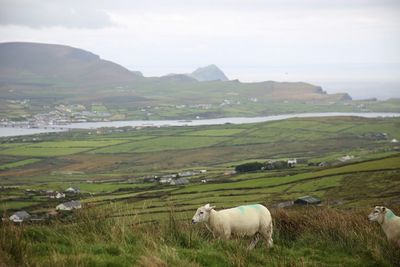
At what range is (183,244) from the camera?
374 inches

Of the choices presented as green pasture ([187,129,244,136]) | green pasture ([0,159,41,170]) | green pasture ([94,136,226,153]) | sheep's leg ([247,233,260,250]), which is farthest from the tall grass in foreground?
green pasture ([187,129,244,136])

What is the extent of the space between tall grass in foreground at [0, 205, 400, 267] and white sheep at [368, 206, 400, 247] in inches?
8.5

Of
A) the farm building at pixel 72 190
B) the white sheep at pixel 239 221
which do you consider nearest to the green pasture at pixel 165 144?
the farm building at pixel 72 190

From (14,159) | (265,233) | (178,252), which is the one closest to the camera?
(178,252)

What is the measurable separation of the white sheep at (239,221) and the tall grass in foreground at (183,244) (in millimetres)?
311

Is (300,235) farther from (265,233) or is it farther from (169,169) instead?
(169,169)

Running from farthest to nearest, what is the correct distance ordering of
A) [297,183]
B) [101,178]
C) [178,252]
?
[101,178], [297,183], [178,252]

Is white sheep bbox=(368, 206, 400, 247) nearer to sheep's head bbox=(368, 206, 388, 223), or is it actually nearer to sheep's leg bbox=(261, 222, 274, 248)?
sheep's head bbox=(368, 206, 388, 223)

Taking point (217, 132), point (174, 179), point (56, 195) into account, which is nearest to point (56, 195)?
point (56, 195)

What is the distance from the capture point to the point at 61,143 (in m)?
117

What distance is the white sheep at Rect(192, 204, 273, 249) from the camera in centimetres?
1109

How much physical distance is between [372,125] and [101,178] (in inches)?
3435

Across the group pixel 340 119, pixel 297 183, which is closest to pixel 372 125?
pixel 340 119

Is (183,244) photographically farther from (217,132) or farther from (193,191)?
(217,132)
